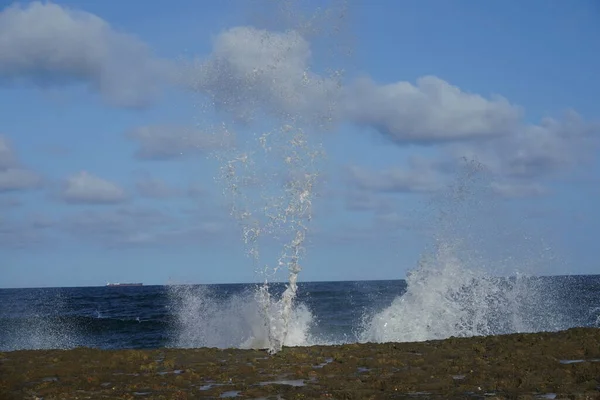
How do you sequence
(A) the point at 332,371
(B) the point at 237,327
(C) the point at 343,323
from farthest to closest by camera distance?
(C) the point at 343,323
(B) the point at 237,327
(A) the point at 332,371

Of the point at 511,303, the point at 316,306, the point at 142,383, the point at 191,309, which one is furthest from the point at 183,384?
the point at 316,306

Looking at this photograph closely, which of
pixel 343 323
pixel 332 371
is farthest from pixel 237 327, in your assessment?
pixel 332 371

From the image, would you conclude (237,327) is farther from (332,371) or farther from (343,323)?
(332,371)

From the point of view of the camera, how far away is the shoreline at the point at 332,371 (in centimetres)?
1326

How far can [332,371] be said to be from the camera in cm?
1595

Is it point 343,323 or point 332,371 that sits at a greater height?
point 332,371

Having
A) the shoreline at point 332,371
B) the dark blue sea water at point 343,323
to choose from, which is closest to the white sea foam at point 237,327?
the dark blue sea water at point 343,323

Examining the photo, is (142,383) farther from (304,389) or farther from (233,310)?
(233,310)

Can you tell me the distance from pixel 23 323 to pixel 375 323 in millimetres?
35719

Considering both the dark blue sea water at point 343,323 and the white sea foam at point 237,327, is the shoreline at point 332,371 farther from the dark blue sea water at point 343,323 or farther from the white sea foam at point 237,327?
the dark blue sea water at point 343,323

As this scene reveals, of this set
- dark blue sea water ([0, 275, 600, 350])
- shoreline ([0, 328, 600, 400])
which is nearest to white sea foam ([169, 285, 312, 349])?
dark blue sea water ([0, 275, 600, 350])

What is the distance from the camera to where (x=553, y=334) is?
792 inches

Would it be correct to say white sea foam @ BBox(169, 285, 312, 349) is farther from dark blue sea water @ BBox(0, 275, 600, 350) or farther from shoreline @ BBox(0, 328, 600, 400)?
shoreline @ BBox(0, 328, 600, 400)

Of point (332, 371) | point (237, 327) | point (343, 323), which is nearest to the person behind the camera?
point (332, 371)
